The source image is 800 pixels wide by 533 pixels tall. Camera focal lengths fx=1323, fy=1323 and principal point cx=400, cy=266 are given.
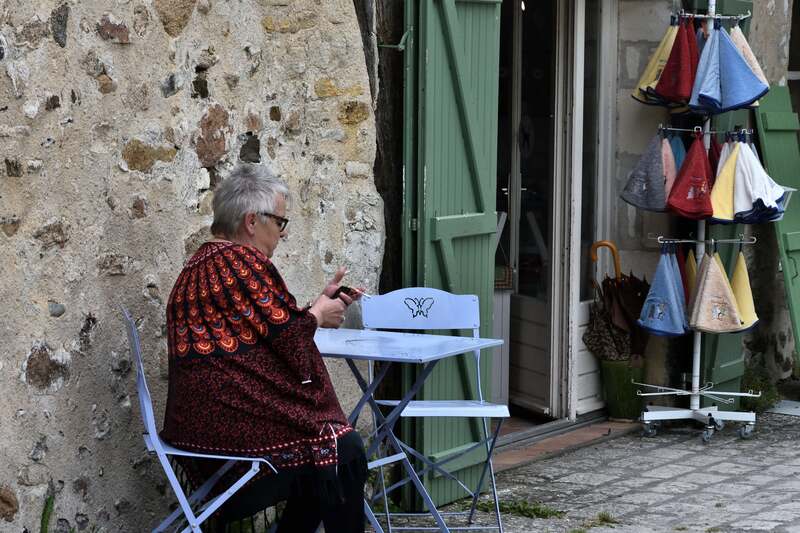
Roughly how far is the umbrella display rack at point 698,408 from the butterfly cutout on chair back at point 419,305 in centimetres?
215

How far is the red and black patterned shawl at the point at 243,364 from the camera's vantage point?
151 inches

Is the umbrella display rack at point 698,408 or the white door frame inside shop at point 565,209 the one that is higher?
the white door frame inside shop at point 565,209

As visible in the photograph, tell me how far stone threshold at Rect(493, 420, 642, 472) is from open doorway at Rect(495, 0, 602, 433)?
194 mm

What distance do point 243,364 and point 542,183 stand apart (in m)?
3.74

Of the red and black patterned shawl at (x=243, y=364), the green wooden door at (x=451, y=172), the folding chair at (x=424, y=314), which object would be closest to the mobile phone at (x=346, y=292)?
the red and black patterned shawl at (x=243, y=364)

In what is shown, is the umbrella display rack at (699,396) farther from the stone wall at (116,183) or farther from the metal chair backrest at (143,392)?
the metal chair backrest at (143,392)

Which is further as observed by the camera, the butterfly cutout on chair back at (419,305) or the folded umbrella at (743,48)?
the folded umbrella at (743,48)

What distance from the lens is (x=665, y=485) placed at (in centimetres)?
606

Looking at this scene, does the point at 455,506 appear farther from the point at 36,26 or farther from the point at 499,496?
→ the point at 36,26

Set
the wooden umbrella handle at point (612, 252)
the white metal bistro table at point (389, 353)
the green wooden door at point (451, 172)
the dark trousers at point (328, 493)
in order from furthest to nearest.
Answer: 1. the wooden umbrella handle at point (612, 252)
2. the green wooden door at point (451, 172)
3. the white metal bistro table at point (389, 353)
4. the dark trousers at point (328, 493)

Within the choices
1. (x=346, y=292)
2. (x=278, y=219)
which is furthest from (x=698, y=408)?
(x=278, y=219)

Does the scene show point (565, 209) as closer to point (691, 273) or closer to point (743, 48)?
point (691, 273)

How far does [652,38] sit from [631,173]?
815mm

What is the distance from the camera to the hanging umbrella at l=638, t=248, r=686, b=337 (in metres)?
6.91
